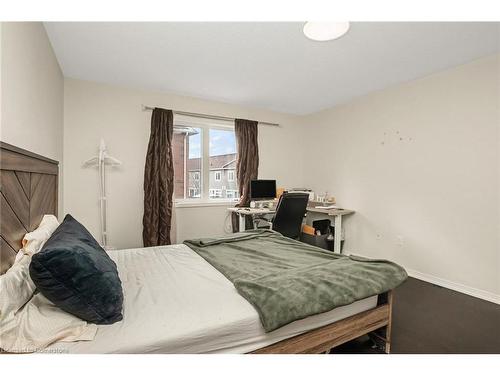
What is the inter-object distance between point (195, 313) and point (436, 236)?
2.84 meters

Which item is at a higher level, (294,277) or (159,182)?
(159,182)

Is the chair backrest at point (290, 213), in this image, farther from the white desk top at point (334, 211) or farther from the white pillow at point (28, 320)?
the white pillow at point (28, 320)

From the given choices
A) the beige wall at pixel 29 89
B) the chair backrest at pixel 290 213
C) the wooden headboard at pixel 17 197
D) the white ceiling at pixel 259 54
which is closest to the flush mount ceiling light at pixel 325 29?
the white ceiling at pixel 259 54

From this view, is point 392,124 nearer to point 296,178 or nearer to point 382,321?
point 296,178

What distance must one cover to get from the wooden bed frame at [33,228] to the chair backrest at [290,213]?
1440 millimetres

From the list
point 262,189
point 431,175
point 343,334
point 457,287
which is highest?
point 431,175

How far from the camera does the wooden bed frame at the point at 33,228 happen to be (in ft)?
3.86

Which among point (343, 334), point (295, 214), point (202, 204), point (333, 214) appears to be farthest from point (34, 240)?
point (333, 214)

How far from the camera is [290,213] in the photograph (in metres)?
3.02

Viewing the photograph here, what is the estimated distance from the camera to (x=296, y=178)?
15.5 feet

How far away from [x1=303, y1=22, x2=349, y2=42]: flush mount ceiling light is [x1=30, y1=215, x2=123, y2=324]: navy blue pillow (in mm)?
2055

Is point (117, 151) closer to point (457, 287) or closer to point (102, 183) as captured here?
point (102, 183)

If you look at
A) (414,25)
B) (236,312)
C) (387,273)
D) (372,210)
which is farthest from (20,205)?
(372,210)

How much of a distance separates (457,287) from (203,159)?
11.6ft
